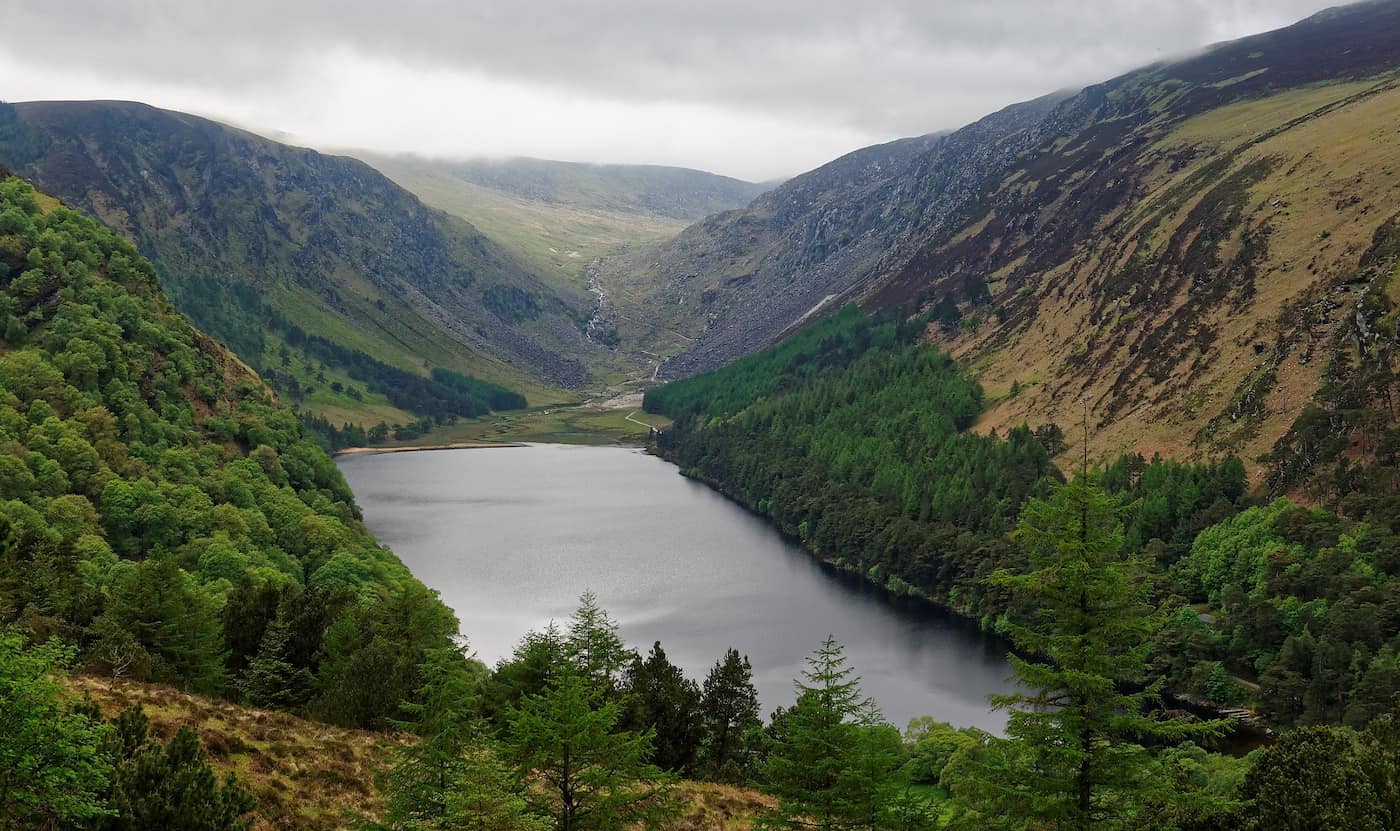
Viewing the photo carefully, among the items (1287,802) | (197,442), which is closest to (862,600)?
(197,442)

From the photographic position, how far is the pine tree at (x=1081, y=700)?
2709 cm

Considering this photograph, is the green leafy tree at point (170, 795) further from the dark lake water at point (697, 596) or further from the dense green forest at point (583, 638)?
the dark lake water at point (697, 596)

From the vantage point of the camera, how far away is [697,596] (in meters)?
131

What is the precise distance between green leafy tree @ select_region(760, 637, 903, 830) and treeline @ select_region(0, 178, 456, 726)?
20800 mm

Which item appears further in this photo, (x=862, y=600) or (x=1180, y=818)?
(x=862, y=600)

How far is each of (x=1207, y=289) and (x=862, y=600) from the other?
83.1 m

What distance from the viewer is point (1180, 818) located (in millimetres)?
30500

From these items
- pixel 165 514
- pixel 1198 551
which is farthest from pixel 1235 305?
pixel 165 514

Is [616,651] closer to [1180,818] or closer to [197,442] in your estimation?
[1180,818]

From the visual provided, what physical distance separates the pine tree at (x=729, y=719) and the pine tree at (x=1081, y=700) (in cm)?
3434

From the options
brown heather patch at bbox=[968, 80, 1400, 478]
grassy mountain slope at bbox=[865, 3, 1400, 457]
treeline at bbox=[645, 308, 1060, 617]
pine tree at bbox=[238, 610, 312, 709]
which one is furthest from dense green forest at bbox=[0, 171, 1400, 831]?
grassy mountain slope at bbox=[865, 3, 1400, 457]

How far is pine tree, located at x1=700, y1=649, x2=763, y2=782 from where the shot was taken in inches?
2432

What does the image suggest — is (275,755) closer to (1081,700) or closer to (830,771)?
(830,771)

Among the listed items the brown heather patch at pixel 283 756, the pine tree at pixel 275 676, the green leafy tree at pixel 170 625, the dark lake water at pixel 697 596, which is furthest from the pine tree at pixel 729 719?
the green leafy tree at pixel 170 625
